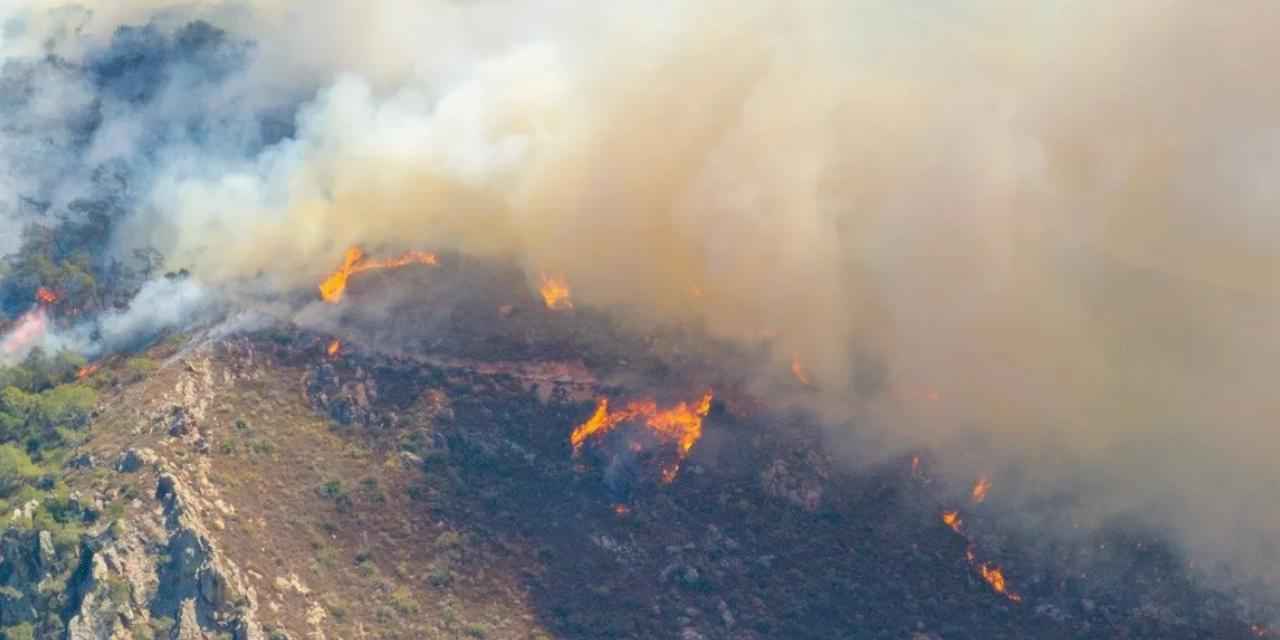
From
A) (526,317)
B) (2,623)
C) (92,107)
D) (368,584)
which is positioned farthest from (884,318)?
(92,107)

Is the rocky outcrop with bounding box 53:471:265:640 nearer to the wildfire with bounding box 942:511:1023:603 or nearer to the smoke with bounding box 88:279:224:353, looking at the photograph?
the smoke with bounding box 88:279:224:353

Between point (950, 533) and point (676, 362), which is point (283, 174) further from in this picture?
point (950, 533)

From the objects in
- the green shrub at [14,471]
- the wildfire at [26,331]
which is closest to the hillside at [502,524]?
the green shrub at [14,471]

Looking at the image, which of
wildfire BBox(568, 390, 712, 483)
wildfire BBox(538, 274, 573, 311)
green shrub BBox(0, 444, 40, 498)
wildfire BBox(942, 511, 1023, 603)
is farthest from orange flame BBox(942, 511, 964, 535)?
green shrub BBox(0, 444, 40, 498)

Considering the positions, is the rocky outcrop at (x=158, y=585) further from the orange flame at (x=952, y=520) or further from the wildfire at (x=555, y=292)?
the orange flame at (x=952, y=520)

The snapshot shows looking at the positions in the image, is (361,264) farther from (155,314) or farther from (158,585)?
(158,585)
